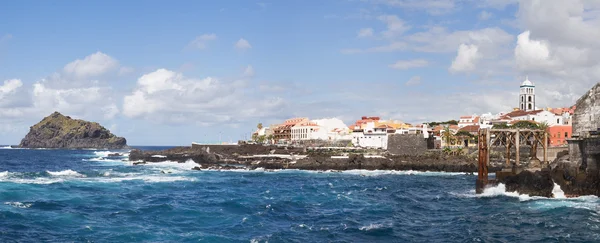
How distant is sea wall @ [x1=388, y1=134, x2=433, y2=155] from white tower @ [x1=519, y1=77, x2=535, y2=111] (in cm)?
6649

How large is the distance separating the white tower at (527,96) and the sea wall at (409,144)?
6649 centimetres

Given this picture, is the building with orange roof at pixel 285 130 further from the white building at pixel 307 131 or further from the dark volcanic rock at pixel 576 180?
the dark volcanic rock at pixel 576 180

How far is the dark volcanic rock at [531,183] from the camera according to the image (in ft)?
144

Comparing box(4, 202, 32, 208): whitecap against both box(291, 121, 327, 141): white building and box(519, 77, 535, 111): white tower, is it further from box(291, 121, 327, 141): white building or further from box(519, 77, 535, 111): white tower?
box(519, 77, 535, 111): white tower

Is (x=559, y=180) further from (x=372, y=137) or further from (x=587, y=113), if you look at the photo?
(x=372, y=137)

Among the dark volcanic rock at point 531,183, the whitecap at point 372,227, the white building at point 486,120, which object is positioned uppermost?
the white building at point 486,120

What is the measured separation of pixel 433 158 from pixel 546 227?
58.6 meters

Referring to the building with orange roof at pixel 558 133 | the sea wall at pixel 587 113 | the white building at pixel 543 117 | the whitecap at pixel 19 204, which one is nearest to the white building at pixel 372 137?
the white building at pixel 543 117

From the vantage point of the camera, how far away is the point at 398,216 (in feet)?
124

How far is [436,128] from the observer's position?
147500 mm

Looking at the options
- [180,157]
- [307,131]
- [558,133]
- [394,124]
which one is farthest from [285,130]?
[558,133]

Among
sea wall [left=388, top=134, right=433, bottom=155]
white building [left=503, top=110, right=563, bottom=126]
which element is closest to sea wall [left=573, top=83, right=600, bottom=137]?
sea wall [left=388, top=134, right=433, bottom=155]

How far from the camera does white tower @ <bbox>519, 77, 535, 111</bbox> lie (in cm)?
15988

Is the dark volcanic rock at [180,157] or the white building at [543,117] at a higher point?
the white building at [543,117]
